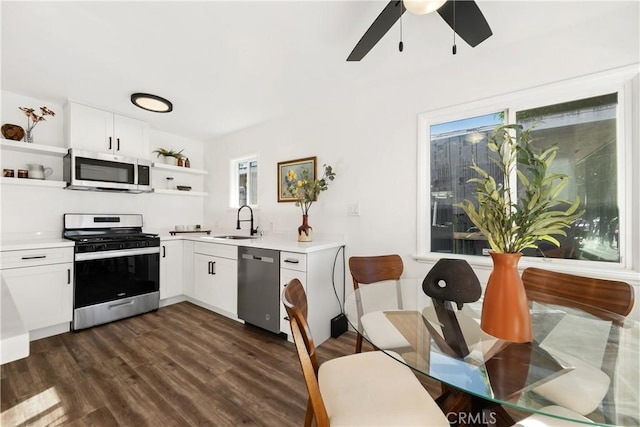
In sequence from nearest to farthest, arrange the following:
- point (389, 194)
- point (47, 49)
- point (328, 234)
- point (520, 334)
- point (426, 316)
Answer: point (520, 334)
point (426, 316)
point (47, 49)
point (389, 194)
point (328, 234)

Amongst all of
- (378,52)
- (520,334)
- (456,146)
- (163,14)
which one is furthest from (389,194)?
(163,14)

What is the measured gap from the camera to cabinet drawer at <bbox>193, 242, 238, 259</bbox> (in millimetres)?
2737

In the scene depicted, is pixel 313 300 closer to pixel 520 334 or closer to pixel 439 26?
pixel 520 334

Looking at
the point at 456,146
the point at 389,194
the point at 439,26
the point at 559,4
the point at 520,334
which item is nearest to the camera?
the point at 520,334

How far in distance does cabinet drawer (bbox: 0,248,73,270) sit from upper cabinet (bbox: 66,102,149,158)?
1.17 metres

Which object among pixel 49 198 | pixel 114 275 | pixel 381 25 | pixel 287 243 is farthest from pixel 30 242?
pixel 381 25

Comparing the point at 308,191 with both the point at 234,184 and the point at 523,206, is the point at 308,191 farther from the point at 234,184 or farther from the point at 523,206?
the point at 523,206

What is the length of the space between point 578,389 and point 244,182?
375 cm

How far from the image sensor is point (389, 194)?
7.84ft

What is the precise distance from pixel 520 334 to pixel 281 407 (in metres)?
1.40

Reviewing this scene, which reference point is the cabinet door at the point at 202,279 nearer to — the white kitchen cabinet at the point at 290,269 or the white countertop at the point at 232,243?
the white countertop at the point at 232,243

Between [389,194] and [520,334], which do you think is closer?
[520,334]

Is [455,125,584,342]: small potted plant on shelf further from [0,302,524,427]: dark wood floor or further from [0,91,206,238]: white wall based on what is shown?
[0,91,206,238]: white wall

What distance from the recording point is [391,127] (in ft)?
7.88
